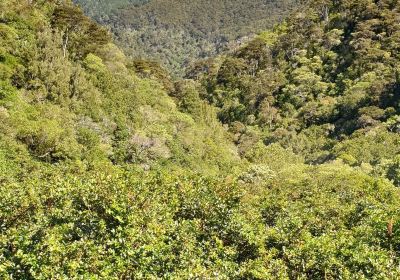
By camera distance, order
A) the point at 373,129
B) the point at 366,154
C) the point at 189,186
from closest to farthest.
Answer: the point at 189,186
the point at 366,154
the point at 373,129

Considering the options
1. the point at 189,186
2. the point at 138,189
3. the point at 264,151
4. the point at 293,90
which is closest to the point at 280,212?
the point at 189,186

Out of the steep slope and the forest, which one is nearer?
the forest

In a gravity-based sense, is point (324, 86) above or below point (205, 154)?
below

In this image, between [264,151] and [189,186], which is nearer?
[189,186]

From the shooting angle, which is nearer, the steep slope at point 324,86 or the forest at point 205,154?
the forest at point 205,154

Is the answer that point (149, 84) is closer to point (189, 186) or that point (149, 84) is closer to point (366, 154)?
point (366, 154)

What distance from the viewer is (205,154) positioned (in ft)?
252

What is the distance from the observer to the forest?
20969mm

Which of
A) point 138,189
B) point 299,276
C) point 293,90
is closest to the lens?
point 299,276

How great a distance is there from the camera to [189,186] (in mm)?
30562

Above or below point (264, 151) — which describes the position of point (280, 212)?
above

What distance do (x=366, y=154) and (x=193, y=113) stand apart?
105 feet

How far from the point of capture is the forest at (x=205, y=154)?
21.0 m

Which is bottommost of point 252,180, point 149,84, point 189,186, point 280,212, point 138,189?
point 252,180
